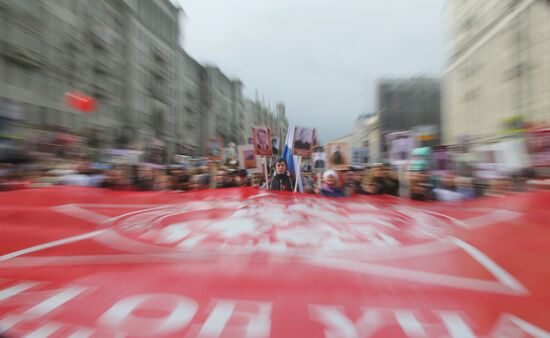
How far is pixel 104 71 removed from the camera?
864 inches

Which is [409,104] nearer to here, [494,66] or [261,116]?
[494,66]

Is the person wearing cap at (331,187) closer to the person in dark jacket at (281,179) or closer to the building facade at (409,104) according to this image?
the person in dark jacket at (281,179)

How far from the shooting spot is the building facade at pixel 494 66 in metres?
20.1

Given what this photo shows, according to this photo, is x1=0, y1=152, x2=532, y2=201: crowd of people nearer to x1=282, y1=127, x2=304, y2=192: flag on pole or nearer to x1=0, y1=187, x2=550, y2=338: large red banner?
x1=282, y1=127, x2=304, y2=192: flag on pole

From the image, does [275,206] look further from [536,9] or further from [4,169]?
[536,9]

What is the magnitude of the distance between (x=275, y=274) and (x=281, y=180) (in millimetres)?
5467

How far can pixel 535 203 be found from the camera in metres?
2.52

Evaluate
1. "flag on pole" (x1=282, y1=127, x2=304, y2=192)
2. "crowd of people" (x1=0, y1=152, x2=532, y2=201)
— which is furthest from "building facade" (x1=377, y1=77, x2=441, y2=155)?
"crowd of people" (x1=0, y1=152, x2=532, y2=201)

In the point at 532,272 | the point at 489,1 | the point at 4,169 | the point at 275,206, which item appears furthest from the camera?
the point at 489,1

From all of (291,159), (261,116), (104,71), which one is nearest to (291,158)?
(291,159)

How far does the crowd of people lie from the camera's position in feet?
15.9

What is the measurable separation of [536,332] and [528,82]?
2533cm

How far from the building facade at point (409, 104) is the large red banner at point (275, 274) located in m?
38.0

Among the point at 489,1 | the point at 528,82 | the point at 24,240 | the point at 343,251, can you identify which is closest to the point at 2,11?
the point at 24,240
